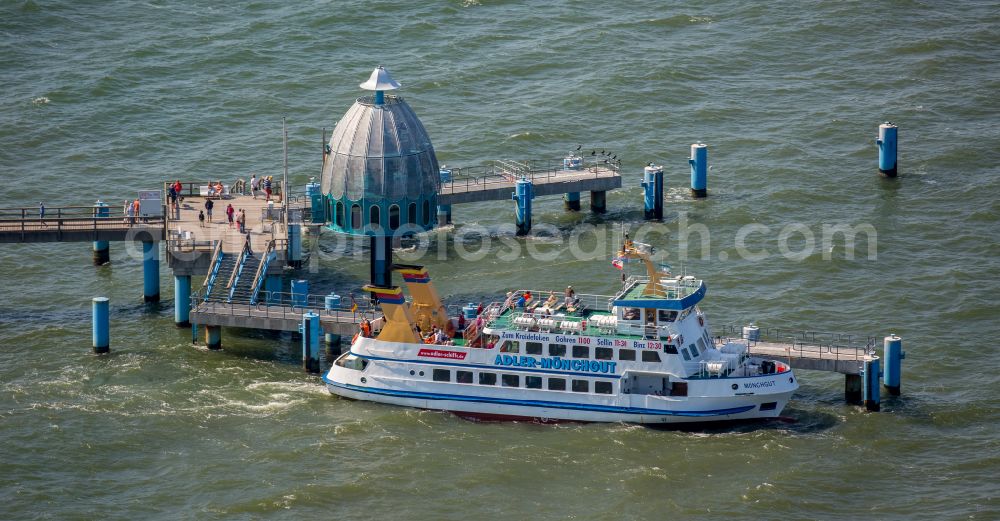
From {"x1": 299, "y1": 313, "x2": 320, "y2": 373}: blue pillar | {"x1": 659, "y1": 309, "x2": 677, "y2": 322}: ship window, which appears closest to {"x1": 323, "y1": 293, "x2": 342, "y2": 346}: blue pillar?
{"x1": 299, "y1": 313, "x2": 320, "y2": 373}: blue pillar

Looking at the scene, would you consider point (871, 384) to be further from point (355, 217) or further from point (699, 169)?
point (699, 169)

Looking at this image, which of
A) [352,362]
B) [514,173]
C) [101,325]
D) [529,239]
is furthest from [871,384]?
[101,325]

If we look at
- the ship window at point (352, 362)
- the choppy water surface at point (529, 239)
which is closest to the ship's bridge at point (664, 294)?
the choppy water surface at point (529, 239)

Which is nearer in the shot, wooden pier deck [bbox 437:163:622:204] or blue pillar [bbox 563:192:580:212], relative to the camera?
wooden pier deck [bbox 437:163:622:204]

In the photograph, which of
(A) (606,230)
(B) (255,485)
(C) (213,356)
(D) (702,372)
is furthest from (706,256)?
(B) (255,485)

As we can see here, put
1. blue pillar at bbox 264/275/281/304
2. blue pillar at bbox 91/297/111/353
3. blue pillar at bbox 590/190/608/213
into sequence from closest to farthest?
blue pillar at bbox 91/297/111/353, blue pillar at bbox 264/275/281/304, blue pillar at bbox 590/190/608/213

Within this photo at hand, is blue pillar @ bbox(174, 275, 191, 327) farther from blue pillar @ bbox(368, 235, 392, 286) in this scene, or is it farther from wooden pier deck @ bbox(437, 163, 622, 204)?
wooden pier deck @ bbox(437, 163, 622, 204)

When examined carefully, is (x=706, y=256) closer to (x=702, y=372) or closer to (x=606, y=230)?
(x=606, y=230)
